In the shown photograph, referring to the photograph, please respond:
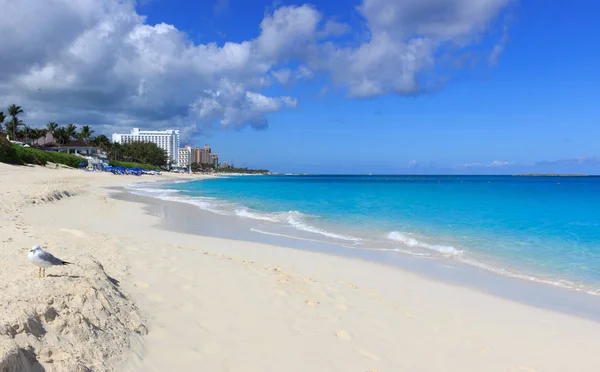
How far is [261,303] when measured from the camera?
18.1 feet

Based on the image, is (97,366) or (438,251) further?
(438,251)

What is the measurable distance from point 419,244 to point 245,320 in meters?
9.37

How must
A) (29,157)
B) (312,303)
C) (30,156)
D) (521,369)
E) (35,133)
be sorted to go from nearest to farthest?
(521,369)
(312,303)
(29,157)
(30,156)
(35,133)

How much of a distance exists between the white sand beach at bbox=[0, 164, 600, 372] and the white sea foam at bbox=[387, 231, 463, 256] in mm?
3897

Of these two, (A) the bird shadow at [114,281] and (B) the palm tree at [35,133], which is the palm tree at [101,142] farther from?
(A) the bird shadow at [114,281]

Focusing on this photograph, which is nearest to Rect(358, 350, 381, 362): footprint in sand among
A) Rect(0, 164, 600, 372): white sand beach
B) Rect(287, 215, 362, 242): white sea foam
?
Rect(0, 164, 600, 372): white sand beach

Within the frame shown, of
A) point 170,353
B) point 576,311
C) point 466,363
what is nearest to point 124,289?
point 170,353

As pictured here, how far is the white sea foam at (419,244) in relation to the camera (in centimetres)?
1177

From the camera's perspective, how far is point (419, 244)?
42.5ft

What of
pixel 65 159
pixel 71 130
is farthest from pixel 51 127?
pixel 65 159

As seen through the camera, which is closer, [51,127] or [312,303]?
[312,303]

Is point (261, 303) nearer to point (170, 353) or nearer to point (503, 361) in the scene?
point (170, 353)

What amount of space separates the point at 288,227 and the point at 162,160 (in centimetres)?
12950

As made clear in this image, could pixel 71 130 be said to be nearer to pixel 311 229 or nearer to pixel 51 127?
pixel 51 127
